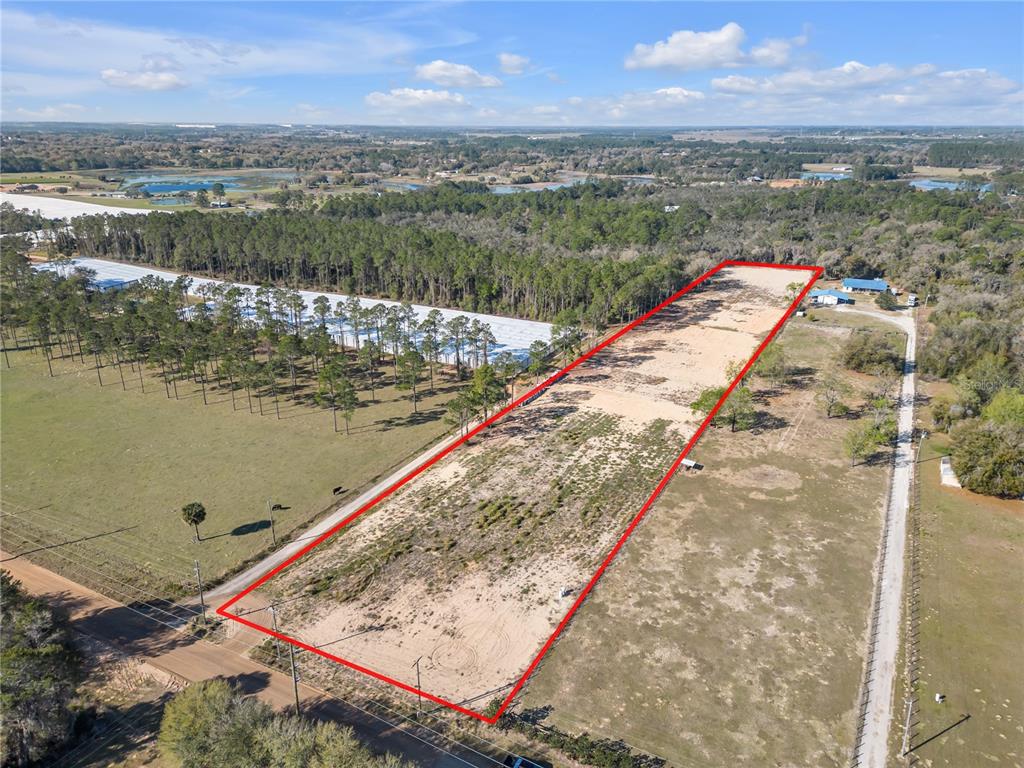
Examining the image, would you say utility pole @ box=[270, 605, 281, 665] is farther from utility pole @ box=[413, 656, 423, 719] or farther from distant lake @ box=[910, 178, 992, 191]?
distant lake @ box=[910, 178, 992, 191]

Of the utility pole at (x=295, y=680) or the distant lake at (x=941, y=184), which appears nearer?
the utility pole at (x=295, y=680)

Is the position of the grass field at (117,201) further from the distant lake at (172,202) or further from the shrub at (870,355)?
the shrub at (870,355)

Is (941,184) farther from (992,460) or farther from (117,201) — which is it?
(117,201)

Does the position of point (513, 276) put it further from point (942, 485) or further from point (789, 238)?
point (789, 238)

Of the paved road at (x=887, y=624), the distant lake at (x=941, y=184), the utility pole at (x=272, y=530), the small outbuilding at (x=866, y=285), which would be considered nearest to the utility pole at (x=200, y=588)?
the utility pole at (x=272, y=530)

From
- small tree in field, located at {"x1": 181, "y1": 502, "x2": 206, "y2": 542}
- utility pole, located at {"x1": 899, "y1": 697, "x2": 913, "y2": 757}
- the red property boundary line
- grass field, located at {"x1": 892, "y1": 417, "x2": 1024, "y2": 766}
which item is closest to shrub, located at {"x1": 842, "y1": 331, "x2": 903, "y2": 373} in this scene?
the red property boundary line

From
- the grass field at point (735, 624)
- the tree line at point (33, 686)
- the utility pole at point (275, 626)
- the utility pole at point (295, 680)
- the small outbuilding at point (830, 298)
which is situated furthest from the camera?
the small outbuilding at point (830, 298)
